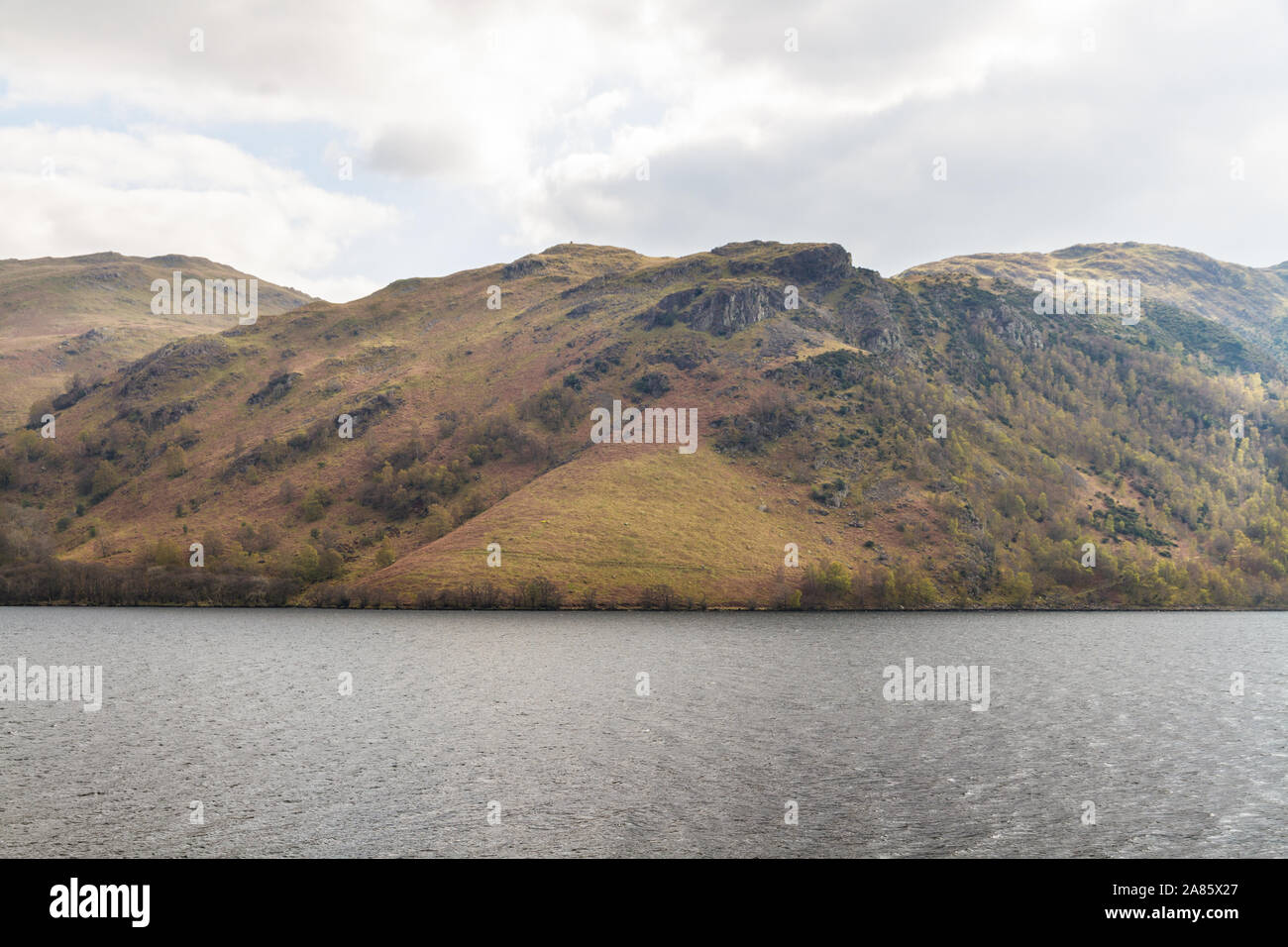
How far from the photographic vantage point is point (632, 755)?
2343 inches

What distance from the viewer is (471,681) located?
9406 centimetres

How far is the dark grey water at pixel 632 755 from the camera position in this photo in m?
42.1
